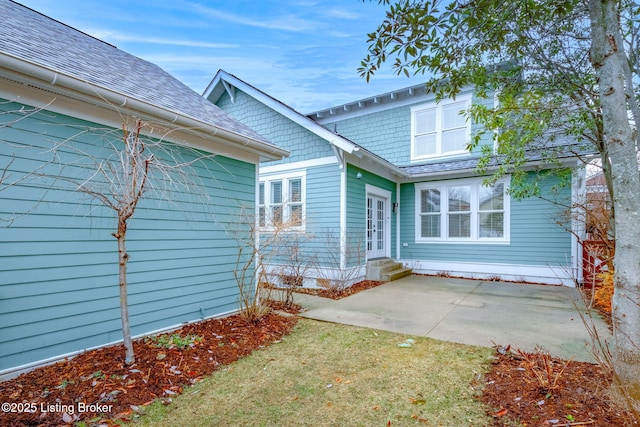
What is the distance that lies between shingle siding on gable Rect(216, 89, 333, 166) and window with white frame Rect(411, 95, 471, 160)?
3.97 metres

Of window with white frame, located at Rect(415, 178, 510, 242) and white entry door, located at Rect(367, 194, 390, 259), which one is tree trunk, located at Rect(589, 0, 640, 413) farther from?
window with white frame, located at Rect(415, 178, 510, 242)

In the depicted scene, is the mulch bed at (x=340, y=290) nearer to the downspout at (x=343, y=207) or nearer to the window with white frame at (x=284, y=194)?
the downspout at (x=343, y=207)

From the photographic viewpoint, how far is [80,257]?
137 inches

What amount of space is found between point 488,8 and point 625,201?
2.14m

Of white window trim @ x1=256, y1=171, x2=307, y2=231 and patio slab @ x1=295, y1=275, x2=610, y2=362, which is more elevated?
white window trim @ x1=256, y1=171, x2=307, y2=231

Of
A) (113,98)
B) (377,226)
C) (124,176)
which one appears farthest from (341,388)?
(377,226)

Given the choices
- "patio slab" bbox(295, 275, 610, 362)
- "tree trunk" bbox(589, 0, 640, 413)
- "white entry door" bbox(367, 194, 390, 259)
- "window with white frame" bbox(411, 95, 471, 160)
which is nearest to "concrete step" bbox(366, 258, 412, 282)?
"white entry door" bbox(367, 194, 390, 259)

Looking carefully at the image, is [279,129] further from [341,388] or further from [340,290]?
[341,388]

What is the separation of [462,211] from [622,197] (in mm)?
7299

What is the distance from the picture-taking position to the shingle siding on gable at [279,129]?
845 centimetres

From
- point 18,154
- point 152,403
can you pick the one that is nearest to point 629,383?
point 152,403

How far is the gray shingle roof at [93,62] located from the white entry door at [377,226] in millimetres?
4791

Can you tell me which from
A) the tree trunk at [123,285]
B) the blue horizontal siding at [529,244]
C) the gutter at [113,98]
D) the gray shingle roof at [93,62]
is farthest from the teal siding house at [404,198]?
the tree trunk at [123,285]

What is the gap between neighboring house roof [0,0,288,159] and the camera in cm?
302
